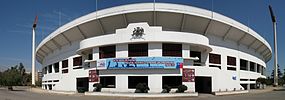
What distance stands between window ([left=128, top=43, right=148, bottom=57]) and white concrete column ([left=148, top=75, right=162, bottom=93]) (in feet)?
10.3

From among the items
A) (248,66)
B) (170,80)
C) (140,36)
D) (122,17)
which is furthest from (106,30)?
(248,66)

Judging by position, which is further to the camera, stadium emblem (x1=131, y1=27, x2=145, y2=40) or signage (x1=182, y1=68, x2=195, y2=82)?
stadium emblem (x1=131, y1=27, x2=145, y2=40)

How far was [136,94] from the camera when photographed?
28781 millimetres

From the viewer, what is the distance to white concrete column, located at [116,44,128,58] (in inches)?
1284

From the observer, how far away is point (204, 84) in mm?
36812

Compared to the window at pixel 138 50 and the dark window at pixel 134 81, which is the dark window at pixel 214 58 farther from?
the dark window at pixel 134 81

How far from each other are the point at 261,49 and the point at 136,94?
121 feet

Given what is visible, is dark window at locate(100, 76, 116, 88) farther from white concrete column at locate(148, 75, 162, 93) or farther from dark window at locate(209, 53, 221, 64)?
dark window at locate(209, 53, 221, 64)

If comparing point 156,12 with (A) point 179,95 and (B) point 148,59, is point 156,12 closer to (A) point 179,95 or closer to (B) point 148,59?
(B) point 148,59

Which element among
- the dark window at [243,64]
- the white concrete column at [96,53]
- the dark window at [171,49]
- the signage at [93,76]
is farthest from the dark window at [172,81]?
the dark window at [243,64]

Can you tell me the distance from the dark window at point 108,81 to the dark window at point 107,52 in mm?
2580

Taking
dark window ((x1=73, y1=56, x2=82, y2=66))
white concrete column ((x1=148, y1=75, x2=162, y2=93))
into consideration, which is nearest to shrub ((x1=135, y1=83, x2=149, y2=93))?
white concrete column ((x1=148, y1=75, x2=162, y2=93))

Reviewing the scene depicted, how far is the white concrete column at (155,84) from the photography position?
101 ft

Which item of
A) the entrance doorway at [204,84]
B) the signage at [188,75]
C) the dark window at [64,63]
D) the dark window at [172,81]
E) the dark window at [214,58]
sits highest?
the dark window at [214,58]
